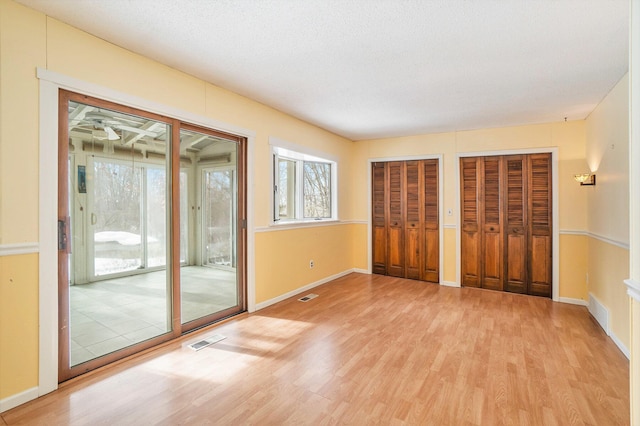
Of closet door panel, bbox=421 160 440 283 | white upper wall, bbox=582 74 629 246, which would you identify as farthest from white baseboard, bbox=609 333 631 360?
closet door panel, bbox=421 160 440 283

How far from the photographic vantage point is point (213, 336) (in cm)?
306

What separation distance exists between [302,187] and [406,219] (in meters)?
1.92

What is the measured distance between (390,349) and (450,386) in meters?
0.65

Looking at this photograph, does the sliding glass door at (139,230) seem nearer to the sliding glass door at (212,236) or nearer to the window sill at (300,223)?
the sliding glass door at (212,236)

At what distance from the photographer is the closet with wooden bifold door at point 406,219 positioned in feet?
17.3

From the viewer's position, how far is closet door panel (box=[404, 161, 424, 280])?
5375 millimetres

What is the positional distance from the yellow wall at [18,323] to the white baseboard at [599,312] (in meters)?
4.97

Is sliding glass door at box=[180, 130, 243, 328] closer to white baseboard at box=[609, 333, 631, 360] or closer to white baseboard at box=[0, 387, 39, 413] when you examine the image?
white baseboard at box=[0, 387, 39, 413]

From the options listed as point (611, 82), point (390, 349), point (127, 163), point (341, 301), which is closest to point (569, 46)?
point (611, 82)

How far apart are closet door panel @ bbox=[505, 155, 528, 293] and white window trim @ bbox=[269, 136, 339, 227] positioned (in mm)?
2707

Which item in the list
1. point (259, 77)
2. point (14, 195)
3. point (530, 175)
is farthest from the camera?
point (530, 175)

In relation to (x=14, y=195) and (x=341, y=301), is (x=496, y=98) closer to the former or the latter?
(x=341, y=301)

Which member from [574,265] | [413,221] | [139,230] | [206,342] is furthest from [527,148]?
[139,230]

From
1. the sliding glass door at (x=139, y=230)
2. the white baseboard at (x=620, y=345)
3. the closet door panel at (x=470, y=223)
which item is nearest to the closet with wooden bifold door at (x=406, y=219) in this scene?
the closet door panel at (x=470, y=223)
